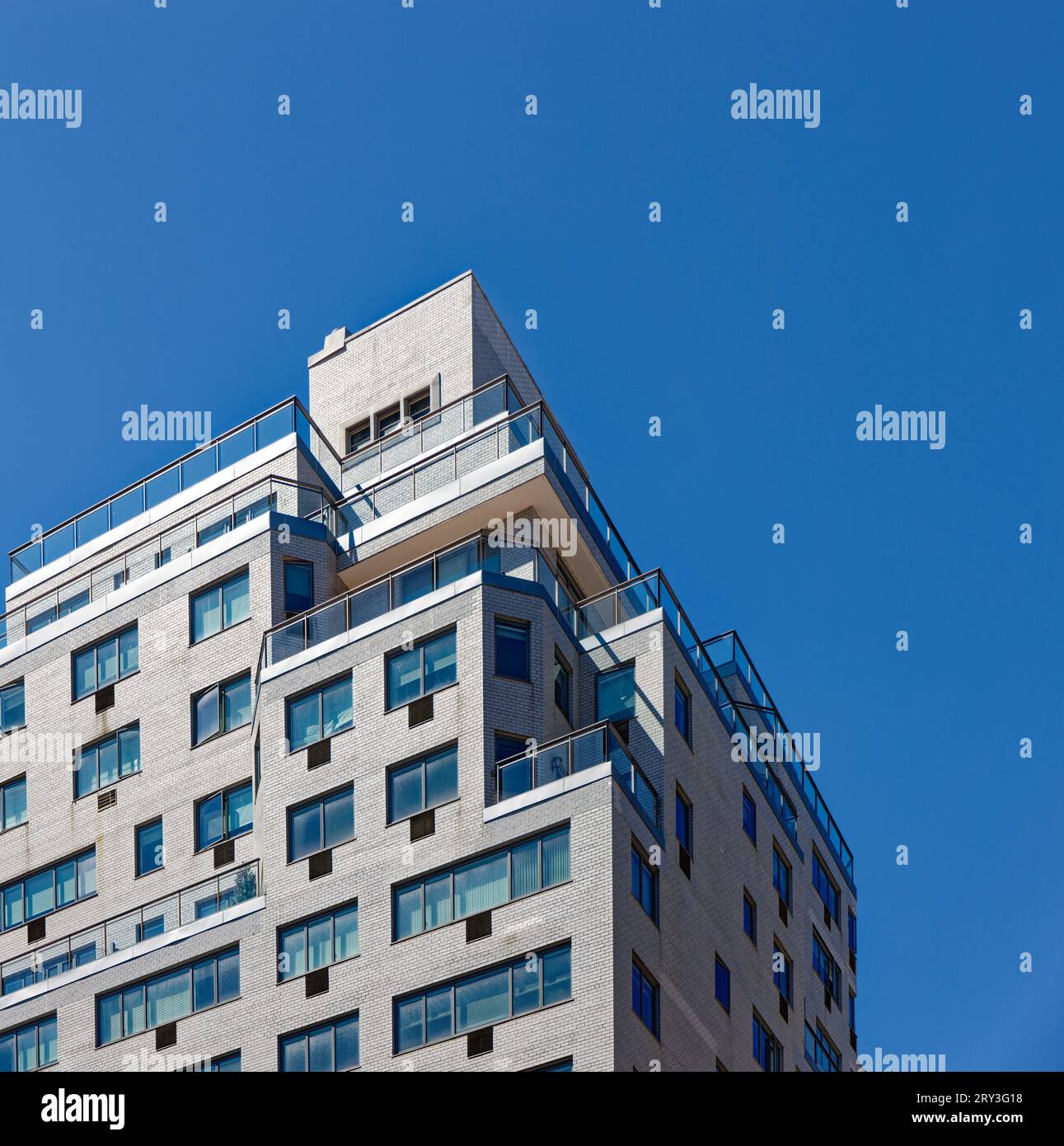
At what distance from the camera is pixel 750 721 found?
6253cm

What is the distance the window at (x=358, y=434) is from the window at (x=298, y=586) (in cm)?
1045

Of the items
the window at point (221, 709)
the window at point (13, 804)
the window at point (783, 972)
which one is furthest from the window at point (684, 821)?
the window at point (13, 804)

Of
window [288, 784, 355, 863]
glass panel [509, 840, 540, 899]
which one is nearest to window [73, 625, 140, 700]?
window [288, 784, 355, 863]

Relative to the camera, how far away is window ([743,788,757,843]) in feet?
192

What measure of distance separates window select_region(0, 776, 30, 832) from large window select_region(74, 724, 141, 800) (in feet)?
5.72

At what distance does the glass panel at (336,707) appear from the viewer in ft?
171

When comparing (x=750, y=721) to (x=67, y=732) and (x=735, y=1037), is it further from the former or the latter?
(x=67, y=732)

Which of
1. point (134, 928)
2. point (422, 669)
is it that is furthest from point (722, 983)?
point (134, 928)

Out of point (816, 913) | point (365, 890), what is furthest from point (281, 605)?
point (816, 913)

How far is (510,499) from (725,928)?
11.6 meters

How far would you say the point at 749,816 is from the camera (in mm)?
59125
